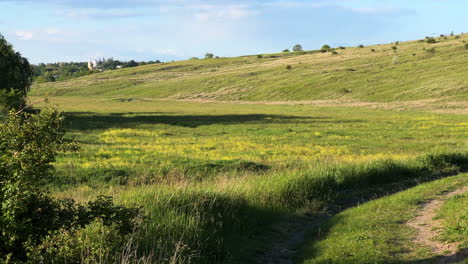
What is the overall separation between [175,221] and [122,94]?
129293 mm

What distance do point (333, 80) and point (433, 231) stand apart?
92627mm

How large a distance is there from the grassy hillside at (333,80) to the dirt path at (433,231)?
61.2 metres

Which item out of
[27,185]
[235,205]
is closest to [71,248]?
[27,185]

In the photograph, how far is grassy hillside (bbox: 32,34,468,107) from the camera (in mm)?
83375

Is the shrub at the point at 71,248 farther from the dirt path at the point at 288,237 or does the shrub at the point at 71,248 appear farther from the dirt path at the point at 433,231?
the dirt path at the point at 433,231

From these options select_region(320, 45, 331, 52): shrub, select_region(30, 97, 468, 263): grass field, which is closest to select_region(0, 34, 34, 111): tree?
select_region(30, 97, 468, 263): grass field

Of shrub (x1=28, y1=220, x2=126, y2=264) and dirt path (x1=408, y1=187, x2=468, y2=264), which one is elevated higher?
shrub (x1=28, y1=220, x2=126, y2=264)

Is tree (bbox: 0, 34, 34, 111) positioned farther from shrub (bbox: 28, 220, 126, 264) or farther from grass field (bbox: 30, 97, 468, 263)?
shrub (bbox: 28, 220, 126, 264)

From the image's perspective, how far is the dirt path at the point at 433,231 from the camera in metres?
9.45

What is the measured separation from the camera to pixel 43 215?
734cm

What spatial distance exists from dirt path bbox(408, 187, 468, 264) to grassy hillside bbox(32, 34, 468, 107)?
6122 cm

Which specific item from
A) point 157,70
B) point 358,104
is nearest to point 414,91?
point 358,104

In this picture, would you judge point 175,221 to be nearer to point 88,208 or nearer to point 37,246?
point 88,208

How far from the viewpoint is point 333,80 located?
334 ft
